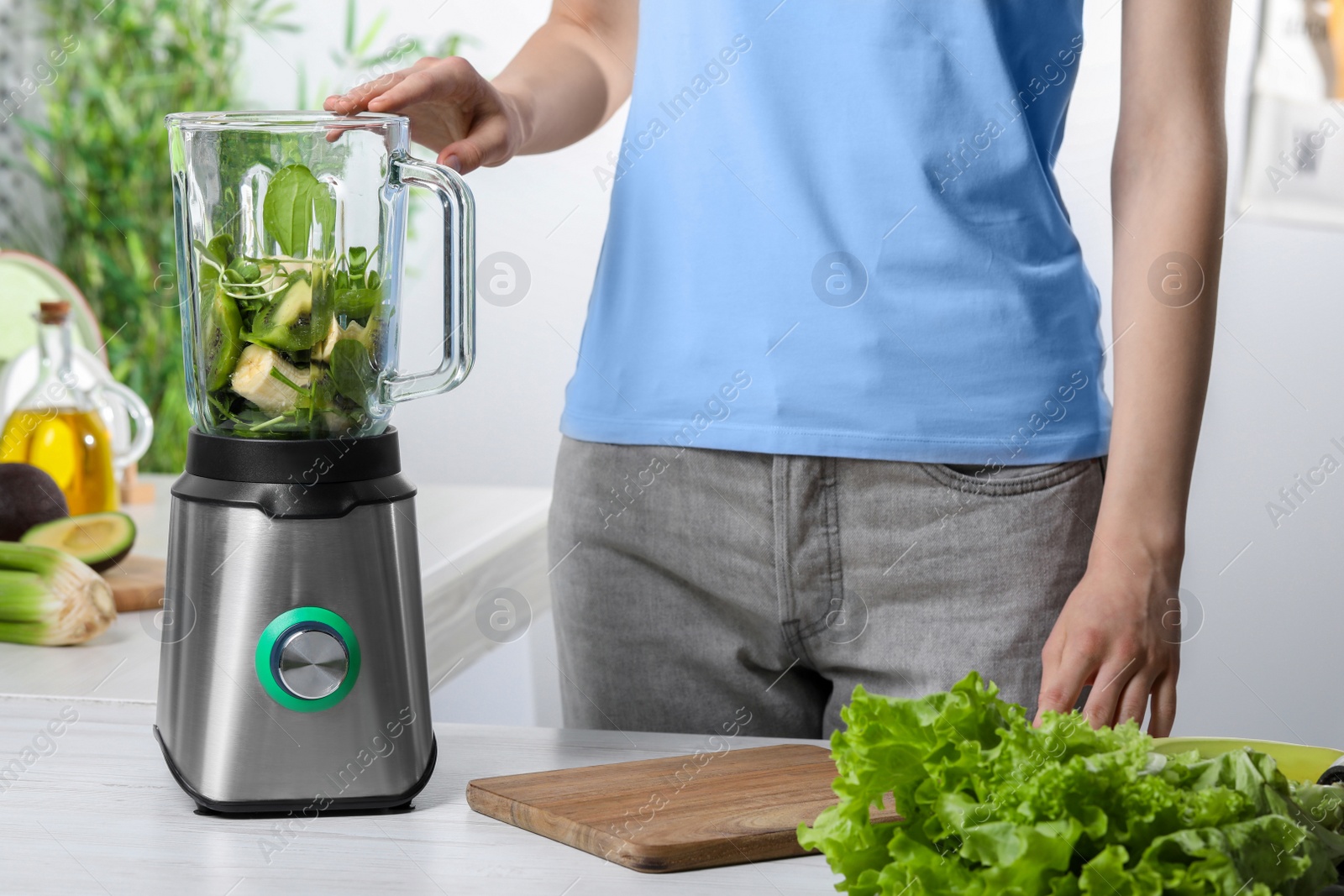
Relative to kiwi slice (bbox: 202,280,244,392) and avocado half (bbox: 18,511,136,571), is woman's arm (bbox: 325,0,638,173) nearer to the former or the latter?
kiwi slice (bbox: 202,280,244,392)

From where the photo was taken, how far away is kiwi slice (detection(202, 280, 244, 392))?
0.63 metres

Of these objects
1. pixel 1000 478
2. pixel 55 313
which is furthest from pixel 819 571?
pixel 55 313

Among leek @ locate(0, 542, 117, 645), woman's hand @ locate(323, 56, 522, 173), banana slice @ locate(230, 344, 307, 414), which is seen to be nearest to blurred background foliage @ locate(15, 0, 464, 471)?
leek @ locate(0, 542, 117, 645)

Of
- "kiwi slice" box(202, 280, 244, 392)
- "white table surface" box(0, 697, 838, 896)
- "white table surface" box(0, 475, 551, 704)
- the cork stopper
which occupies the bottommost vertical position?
"white table surface" box(0, 475, 551, 704)

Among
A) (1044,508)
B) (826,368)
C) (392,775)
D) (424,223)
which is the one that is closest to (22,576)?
(392,775)

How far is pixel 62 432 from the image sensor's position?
4.00 ft

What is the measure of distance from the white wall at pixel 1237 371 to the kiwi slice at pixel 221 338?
1.92 meters

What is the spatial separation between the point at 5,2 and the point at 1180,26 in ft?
9.34

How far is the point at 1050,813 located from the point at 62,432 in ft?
3.50

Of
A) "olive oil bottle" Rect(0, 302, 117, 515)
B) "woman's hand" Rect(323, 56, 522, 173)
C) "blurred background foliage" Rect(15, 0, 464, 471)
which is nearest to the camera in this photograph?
"woman's hand" Rect(323, 56, 522, 173)

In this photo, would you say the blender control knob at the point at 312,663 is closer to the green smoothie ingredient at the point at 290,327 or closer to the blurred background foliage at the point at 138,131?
the green smoothie ingredient at the point at 290,327

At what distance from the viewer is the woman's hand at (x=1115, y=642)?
2.32ft

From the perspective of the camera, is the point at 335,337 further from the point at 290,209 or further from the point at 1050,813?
the point at 1050,813

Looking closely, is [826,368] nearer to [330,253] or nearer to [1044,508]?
[1044,508]
